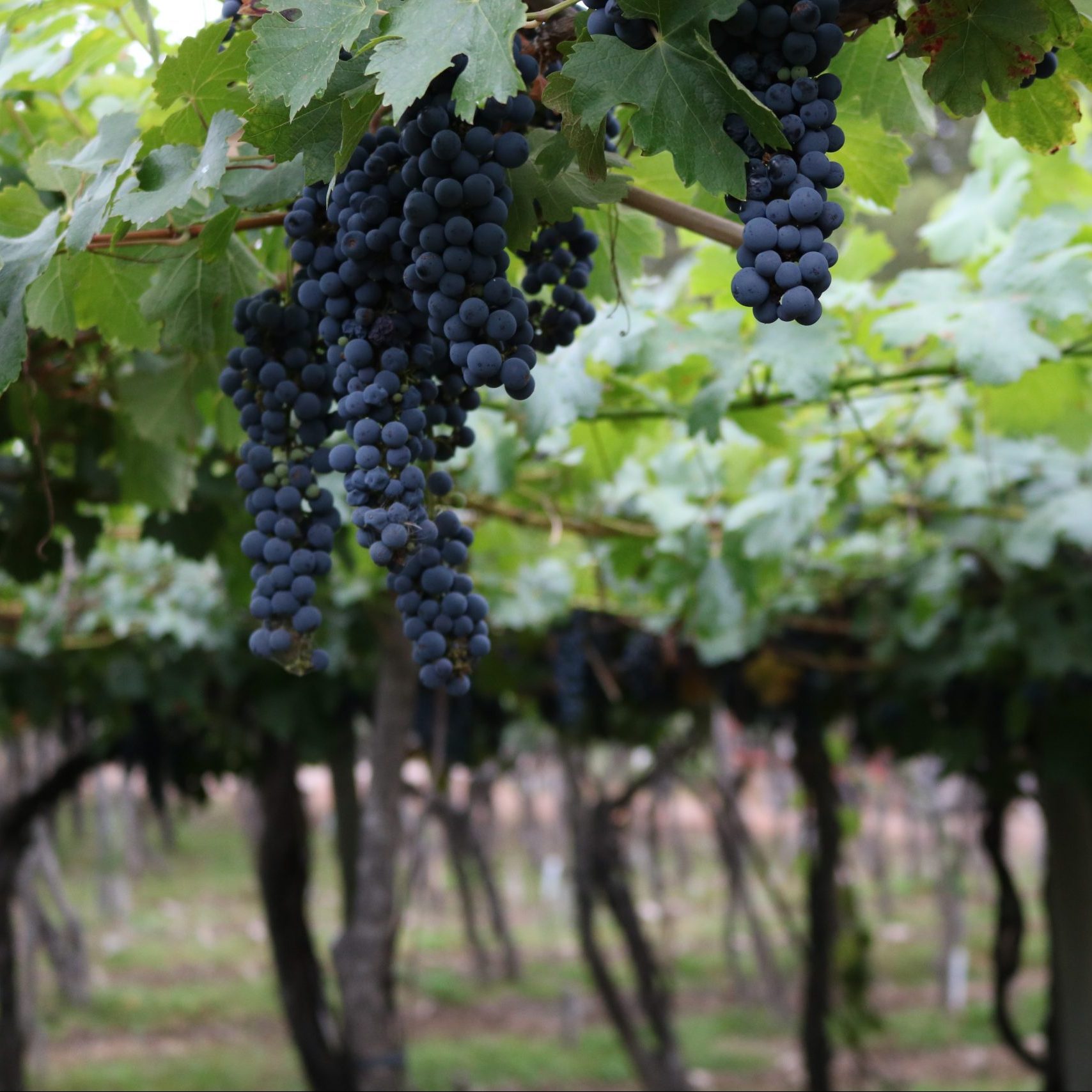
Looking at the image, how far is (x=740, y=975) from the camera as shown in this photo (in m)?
→ 12.4

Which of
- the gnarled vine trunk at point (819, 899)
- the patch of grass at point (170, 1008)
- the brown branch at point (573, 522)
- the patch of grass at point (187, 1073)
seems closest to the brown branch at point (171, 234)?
the brown branch at point (573, 522)

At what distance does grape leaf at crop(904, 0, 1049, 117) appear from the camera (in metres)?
1.07

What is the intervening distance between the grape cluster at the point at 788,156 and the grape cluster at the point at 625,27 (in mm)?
61

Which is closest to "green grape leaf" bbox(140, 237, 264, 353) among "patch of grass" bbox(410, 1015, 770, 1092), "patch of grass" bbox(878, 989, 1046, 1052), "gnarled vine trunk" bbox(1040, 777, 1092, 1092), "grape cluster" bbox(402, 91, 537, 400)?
"grape cluster" bbox(402, 91, 537, 400)

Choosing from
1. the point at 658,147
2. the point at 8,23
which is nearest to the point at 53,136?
the point at 8,23

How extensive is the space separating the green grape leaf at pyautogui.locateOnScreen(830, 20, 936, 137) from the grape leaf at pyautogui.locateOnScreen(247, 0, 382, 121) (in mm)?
584

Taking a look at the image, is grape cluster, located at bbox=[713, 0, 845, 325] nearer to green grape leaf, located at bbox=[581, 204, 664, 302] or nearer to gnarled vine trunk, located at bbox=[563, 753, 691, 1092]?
green grape leaf, located at bbox=[581, 204, 664, 302]

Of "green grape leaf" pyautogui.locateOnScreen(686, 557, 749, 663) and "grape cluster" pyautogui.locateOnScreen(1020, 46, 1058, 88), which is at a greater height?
"grape cluster" pyautogui.locateOnScreen(1020, 46, 1058, 88)

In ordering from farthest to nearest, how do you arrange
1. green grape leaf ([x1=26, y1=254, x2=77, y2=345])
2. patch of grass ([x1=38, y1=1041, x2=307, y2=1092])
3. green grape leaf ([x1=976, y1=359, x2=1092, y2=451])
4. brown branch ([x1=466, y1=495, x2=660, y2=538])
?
patch of grass ([x1=38, y1=1041, x2=307, y2=1092]) → brown branch ([x1=466, y1=495, x2=660, y2=538]) → green grape leaf ([x1=976, y1=359, x2=1092, y2=451]) → green grape leaf ([x1=26, y1=254, x2=77, y2=345])

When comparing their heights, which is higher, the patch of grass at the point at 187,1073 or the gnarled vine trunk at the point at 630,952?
the gnarled vine trunk at the point at 630,952

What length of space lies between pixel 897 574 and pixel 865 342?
237cm

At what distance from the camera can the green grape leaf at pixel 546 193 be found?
48.4 inches

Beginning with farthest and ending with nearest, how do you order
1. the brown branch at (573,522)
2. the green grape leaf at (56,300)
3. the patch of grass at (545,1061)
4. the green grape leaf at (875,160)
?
the patch of grass at (545,1061) → the brown branch at (573,522) → the green grape leaf at (875,160) → the green grape leaf at (56,300)

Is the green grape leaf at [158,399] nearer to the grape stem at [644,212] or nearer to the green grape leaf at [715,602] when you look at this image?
the grape stem at [644,212]
